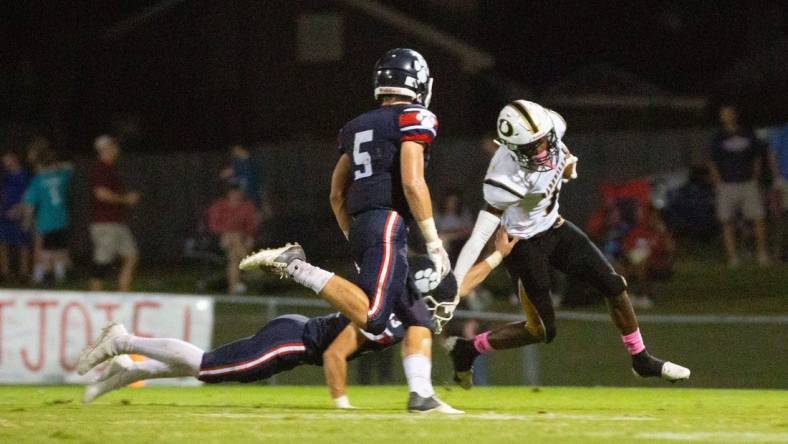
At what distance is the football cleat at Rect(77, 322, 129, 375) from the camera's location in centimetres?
898

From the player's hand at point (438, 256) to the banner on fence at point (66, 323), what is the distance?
5.25 meters

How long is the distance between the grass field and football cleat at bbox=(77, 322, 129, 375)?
0.85 feet

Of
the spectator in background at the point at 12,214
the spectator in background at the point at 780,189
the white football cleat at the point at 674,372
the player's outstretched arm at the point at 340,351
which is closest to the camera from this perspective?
the player's outstretched arm at the point at 340,351

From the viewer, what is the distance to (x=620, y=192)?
1852 centimetres

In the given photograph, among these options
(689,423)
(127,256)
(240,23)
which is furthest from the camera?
(240,23)

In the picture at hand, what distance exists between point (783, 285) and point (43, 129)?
26.1 m

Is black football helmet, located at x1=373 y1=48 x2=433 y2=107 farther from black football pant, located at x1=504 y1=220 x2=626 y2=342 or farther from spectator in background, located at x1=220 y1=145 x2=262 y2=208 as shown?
spectator in background, located at x1=220 y1=145 x2=262 y2=208

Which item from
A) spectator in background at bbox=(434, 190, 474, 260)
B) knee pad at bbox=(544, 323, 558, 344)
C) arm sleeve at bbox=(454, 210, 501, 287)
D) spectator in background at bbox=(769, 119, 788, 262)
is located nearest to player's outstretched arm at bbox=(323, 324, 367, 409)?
arm sleeve at bbox=(454, 210, 501, 287)

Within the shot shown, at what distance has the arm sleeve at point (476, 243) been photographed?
9828mm

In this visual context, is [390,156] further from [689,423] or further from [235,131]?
[235,131]

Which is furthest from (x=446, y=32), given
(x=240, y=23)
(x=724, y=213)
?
(x=724, y=213)

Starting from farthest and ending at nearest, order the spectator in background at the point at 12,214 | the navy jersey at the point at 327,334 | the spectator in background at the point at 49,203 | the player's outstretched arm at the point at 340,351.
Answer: the spectator in background at the point at 12,214 < the spectator in background at the point at 49,203 < the player's outstretched arm at the point at 340,351 < the navy jersey at the point at 327,334

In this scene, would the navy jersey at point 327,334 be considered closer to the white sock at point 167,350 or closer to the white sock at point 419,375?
the white sock at point 419,375

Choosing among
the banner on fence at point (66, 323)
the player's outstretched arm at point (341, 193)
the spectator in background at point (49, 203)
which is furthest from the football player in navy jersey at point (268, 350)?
the spectator in background at point (49, 203)
